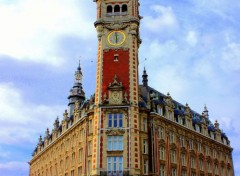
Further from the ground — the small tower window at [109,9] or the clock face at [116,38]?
the small tower window at [109,9]

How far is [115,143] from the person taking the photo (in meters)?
70.2

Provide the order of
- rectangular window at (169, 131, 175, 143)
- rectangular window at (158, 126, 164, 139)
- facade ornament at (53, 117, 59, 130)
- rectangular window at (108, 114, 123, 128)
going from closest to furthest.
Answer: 1. rectangular window at (108, 114, 123, 128)
2. rectangular window at (158, 126, 164, 139)
3. rectangular window at (169, 131, 175, 143)
4. facade ornament at (53, 117, 59, 130)

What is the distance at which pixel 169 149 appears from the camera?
267ft

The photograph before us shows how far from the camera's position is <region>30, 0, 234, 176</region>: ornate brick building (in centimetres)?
7038

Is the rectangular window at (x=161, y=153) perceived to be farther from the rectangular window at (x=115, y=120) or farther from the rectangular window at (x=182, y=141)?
the rectangular window at (x=115, y=120)

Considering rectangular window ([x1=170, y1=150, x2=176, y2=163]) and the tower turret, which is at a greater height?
the tower turret

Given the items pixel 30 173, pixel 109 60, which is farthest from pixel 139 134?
pixel 30 173

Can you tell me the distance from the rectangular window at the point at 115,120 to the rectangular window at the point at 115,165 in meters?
6.10

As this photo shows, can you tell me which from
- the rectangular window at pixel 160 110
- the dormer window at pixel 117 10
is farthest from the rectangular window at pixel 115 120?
the dormer window at pixel 117 10

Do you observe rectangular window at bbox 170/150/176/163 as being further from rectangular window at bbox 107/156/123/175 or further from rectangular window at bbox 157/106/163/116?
rectangular window at bbox 107/156/123/175

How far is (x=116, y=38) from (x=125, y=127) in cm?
1955

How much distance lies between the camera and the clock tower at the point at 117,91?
69188 millimetres

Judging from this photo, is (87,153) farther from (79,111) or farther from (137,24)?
(137,24)

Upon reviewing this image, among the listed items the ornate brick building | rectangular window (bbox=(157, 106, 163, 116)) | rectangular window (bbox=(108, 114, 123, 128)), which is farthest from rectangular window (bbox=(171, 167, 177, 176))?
rectangular window (bbox=(108, 114, 123, 128))
